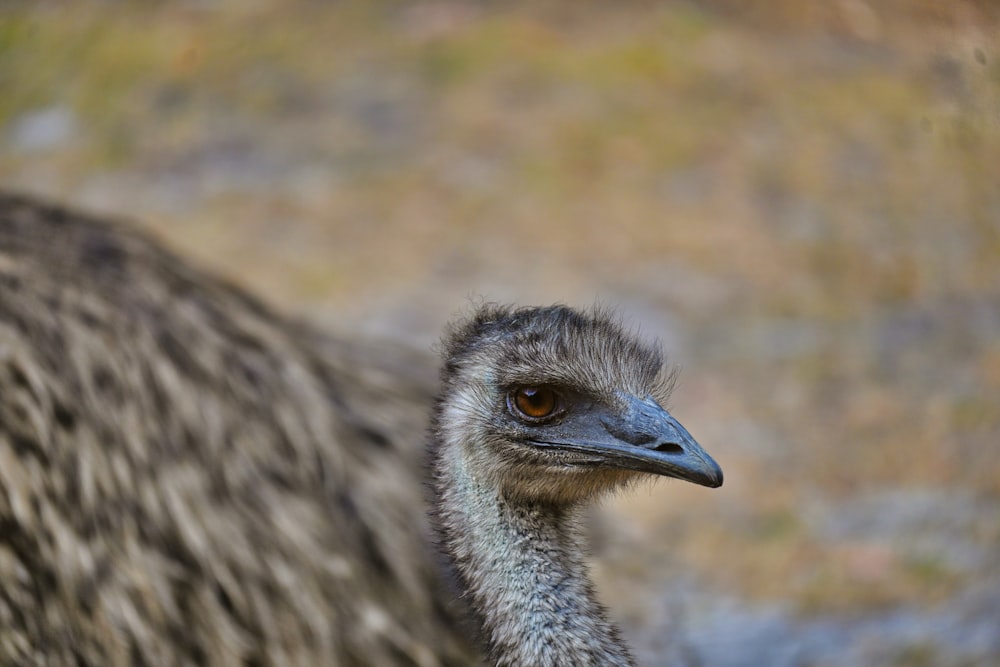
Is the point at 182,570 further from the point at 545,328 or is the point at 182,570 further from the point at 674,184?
the point at 674,184

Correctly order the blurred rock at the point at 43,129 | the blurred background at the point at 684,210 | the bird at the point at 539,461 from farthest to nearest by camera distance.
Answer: the blurred rock at the point at 43,129, the blurred background at the point at 684,210, the bird at the point at 539,461

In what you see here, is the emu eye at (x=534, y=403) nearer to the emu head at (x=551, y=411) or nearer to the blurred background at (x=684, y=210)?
the emu head at (x=551, y=411)

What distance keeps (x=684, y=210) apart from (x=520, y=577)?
5.20m

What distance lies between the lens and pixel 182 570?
9.96 feet

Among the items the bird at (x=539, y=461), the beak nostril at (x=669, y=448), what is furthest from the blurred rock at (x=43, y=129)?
the beak nostril at (x=669, y=448)

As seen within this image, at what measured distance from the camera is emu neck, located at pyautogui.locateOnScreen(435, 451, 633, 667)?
2662mm

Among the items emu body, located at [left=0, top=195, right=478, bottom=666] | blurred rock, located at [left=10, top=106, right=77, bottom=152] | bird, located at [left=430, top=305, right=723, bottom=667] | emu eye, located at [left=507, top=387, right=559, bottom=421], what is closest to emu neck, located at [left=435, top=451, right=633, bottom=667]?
bird, located at [left=430, top=305, right=723, bottom=667]

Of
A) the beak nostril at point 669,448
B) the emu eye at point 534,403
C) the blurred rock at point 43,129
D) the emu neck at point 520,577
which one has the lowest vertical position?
the emu neck at point 520,577

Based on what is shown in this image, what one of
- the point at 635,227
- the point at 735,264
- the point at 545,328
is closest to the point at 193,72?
the point at 635,227

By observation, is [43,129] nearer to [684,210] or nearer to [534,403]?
[684,210]

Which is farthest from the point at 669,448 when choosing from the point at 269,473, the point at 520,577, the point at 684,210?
the point at 684,210

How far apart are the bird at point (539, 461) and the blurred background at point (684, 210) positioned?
1.30 metres

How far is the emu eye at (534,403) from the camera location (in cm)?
285

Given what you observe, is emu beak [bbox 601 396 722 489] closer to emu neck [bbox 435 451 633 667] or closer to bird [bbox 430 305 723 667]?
bird [bbox 430 305 723 667]
